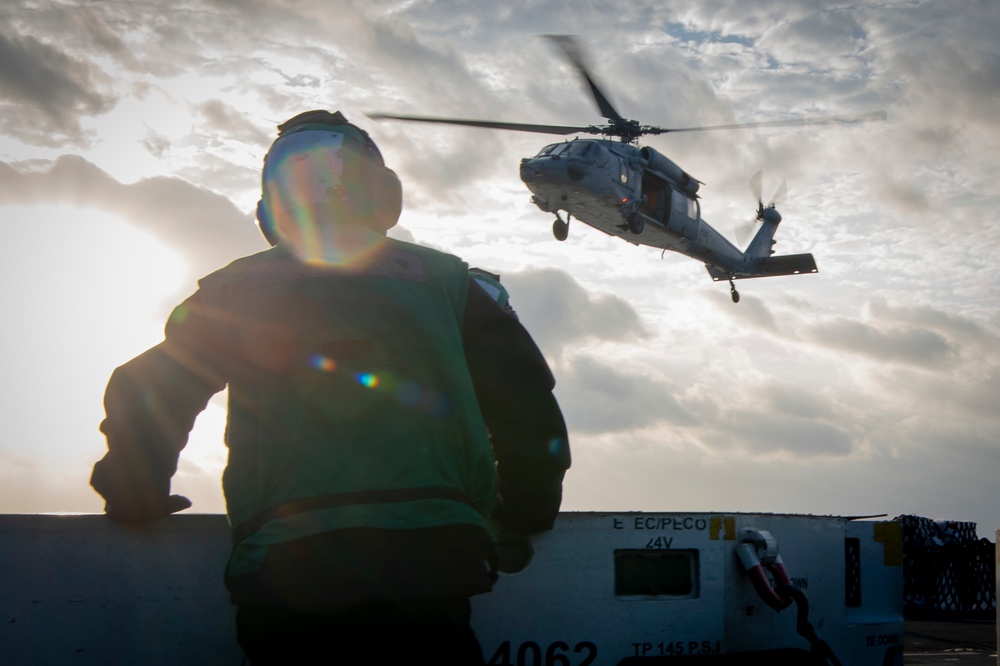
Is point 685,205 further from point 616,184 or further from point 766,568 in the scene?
point 766,568

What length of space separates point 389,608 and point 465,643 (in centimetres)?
19

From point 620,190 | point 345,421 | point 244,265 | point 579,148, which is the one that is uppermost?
point 579,148

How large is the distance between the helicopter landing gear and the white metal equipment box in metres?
23.6

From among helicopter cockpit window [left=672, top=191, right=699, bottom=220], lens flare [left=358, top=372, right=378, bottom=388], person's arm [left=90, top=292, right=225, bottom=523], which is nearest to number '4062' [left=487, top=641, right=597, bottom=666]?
person's arm [left=90, top=292, right=225, bottom=523]

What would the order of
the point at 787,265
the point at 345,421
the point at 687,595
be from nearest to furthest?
1. the point at 345,421
2. the point at 687,595
3. the point at 787,265

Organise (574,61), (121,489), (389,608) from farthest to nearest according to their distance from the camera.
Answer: (574,61) < (121,489) < (389,608)

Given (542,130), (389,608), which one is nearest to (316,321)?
(389,608)

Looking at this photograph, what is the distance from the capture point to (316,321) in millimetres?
2432

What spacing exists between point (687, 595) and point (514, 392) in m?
1.66

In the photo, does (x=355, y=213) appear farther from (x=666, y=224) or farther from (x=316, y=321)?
(x=666, y=224)

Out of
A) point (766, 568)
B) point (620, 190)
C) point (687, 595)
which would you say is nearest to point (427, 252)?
point (687, 595)

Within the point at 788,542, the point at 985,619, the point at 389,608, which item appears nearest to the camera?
the point at 389,608

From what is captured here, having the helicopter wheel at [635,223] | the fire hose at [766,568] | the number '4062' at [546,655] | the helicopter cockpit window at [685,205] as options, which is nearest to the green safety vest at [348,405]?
the number '4062' at [546,655]

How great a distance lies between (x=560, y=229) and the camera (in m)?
28.5
